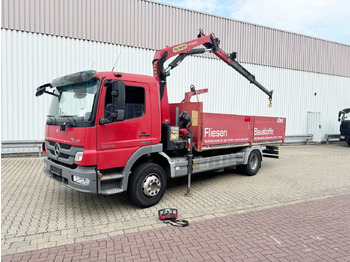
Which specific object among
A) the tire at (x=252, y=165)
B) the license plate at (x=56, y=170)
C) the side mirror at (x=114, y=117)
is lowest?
the tire at (x=252, y=165)

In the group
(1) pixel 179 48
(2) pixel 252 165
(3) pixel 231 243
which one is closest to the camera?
(3) pixel 231 243

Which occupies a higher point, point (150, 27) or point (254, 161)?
point (150, 27)

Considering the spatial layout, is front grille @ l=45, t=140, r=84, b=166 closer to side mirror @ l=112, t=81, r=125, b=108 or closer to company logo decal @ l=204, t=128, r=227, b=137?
side mirror @ l=112, t=81, r=125, b=108

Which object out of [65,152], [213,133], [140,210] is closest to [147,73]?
[213,133]

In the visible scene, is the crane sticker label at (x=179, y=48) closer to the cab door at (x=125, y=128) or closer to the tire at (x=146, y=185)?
the cab door at (x=125, y=128)

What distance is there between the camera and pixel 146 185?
4879mm

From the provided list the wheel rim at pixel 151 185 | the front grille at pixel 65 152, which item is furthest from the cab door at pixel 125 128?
the wheel rim at pixel 151 185

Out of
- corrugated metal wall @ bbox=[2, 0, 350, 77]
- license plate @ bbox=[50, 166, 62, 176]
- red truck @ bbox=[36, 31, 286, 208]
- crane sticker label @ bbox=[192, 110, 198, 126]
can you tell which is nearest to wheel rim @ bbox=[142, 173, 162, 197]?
red truck @ bbox=[36, 31, 286, 208]

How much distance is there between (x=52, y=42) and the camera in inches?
408

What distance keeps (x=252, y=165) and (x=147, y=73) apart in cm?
665

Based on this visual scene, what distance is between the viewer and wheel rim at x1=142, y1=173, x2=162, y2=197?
4.88 m

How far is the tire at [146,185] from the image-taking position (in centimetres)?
475

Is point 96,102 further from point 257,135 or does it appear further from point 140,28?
point 140,28

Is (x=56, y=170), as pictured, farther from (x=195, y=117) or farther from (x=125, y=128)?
(x=195, y=117)
